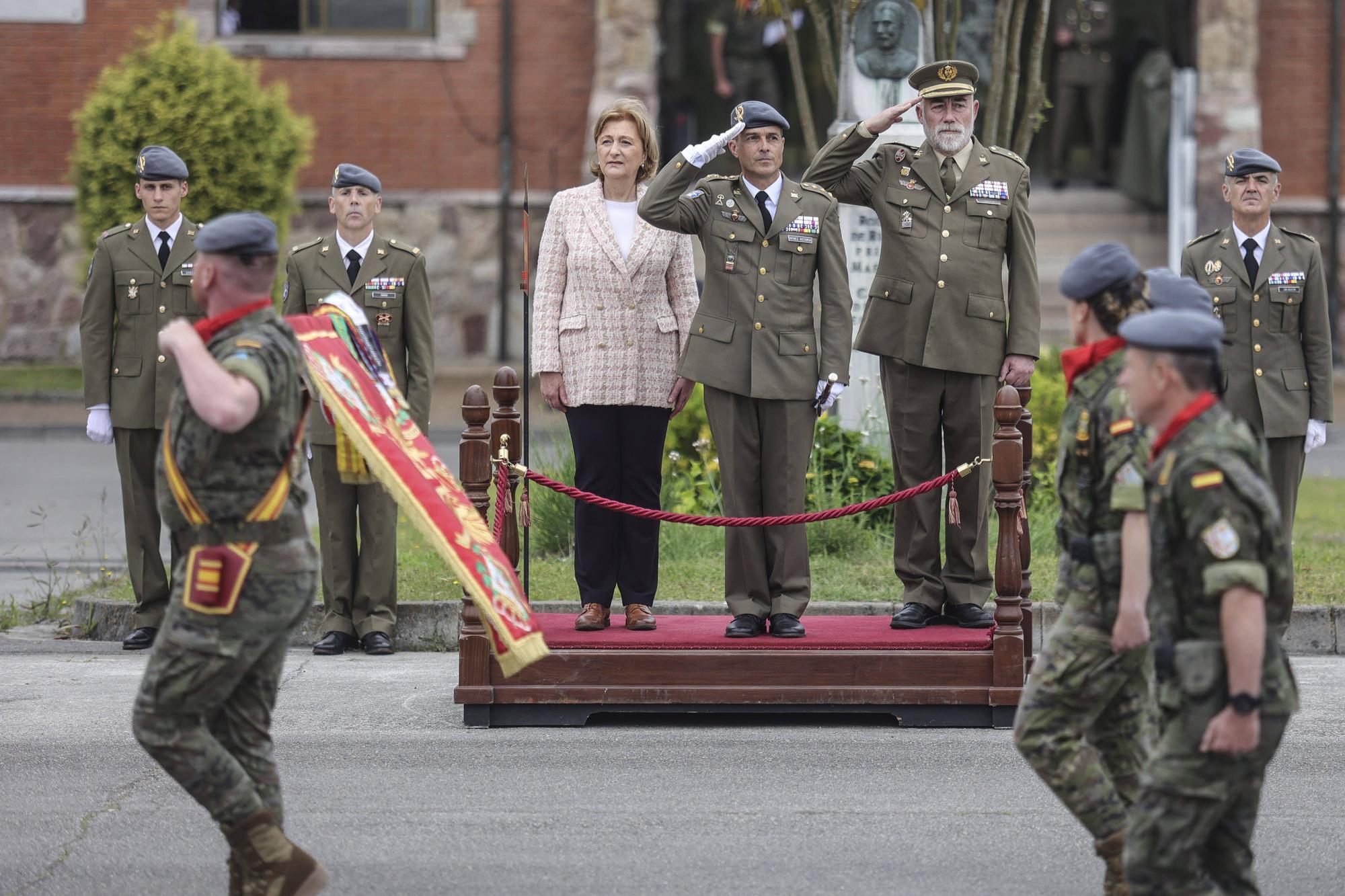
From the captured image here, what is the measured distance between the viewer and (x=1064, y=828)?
6.00 metres

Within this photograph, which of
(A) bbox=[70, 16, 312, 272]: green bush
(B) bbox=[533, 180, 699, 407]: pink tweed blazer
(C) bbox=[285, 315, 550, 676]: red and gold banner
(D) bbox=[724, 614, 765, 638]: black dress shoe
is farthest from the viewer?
(A) bbox=[70, 16, 312, 272]: green bush

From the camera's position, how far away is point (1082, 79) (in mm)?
22109

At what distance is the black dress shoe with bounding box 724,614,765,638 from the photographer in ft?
24.5

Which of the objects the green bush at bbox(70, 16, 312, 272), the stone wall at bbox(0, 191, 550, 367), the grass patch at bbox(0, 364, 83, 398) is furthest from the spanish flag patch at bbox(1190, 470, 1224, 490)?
the stone wall at bbox(0, 191, 550, 367)

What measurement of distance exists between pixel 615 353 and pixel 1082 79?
51.4ft

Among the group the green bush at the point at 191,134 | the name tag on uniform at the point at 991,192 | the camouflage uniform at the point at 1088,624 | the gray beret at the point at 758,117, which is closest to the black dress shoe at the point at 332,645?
the gray beret at the point at 758,117

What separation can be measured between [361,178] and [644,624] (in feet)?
8.35

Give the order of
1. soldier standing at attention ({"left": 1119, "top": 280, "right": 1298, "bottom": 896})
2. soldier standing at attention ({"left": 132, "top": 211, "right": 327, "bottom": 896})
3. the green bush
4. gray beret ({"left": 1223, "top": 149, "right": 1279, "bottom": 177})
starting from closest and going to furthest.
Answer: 1. soldier standing at attention ({"left": 1119, "top": 280, "right": 1298, "bottom": 896})
2. soldier standing at attention ({"left": 132, "top": 211, "right": 327, "bottom": 896})
3. gray beret ({"left": 1223, "top": 149, "right": 1279, "bottom": 177})
4. the green bush

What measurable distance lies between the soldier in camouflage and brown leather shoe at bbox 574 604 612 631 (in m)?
2.91

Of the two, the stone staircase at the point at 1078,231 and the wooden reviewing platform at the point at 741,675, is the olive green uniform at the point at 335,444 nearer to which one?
the wooden reviewing platform at the point at 741,675

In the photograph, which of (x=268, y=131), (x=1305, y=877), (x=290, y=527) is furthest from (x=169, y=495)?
(x=268, y=131)

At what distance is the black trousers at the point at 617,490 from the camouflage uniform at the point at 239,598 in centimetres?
288

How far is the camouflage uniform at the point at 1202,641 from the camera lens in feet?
13.4

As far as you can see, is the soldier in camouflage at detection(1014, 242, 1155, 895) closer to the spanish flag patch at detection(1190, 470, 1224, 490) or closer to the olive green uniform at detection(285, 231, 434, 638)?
the spanish flag patch at detection(1190, 470, 1224, 490)
